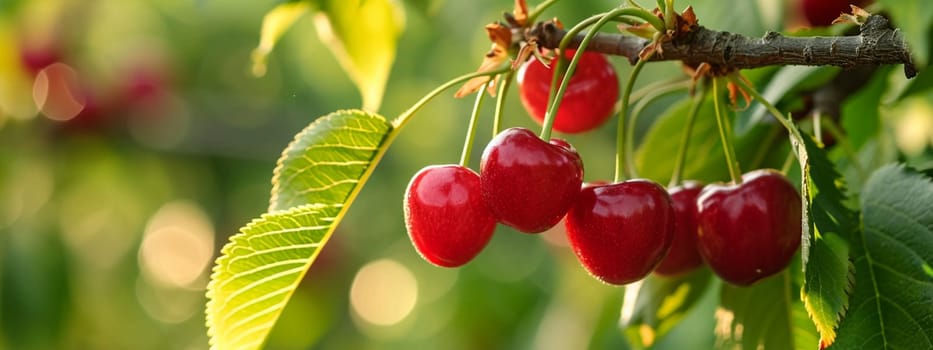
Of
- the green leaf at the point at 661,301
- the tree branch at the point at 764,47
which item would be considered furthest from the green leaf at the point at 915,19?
the green leaf at the point at 661,301

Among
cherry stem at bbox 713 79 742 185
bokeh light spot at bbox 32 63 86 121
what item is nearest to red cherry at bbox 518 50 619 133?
cherry stem at bbox 713 79 742 185

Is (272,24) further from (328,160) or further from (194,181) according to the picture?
(194,181)

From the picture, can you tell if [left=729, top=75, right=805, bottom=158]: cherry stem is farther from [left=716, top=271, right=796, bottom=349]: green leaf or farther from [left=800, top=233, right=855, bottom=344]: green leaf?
[left=716, top=271, right=796, bottom=349]: green leaf

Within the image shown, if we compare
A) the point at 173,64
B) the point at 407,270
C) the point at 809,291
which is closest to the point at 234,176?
the point at 173,64

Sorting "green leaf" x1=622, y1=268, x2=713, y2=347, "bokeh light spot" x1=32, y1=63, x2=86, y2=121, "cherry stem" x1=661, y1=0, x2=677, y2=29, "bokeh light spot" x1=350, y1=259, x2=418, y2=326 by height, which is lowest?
"green leaf" x1=622, y1=268, x2=713, y2=347

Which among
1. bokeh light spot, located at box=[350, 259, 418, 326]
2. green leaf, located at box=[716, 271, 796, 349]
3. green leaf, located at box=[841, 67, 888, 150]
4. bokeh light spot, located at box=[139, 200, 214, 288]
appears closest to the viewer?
green leaf, located at box=[716, 271, 796, 349]

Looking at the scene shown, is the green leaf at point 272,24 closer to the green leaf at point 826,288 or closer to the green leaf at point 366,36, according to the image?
the green leaf at point 366,36

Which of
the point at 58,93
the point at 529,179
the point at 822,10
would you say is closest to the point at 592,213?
the point at 529,179
